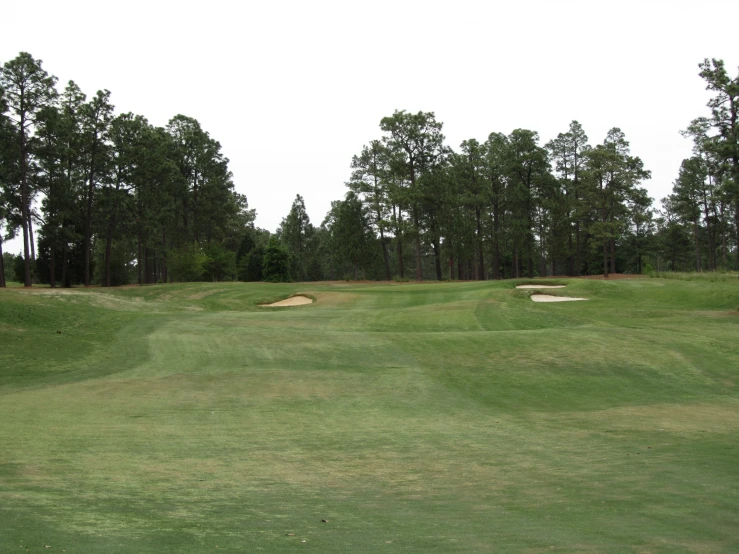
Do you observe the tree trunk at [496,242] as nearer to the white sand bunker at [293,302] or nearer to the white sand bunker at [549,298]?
the white sand bunker at [549,298]

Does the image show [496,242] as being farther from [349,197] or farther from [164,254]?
[164,254]

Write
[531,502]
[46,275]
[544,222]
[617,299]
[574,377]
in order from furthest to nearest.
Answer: [544,222] → [46,275] → [617,299] → [574,377] → [531,502]

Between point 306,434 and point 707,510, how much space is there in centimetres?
723

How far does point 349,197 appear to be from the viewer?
241ft

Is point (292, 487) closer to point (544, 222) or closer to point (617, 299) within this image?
→ point (617, 299)

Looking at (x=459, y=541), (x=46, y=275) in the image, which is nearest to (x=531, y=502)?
(x=459, y=541)

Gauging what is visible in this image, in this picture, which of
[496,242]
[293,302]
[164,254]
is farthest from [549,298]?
[164,254]

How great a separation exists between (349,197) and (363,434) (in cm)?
6246

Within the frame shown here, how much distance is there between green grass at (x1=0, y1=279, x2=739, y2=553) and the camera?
6699 millimetres

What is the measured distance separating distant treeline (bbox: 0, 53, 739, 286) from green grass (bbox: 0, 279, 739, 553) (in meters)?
24.5

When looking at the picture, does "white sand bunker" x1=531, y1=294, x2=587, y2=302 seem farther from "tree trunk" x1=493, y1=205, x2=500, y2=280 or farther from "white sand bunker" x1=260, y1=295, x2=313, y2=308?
"tree trunk" x1=493, y1=205, x2=500, y2=280

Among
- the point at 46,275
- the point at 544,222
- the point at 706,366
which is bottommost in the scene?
the point at 706,366

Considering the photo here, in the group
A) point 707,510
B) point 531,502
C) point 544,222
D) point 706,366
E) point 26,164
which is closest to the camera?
point 707,510

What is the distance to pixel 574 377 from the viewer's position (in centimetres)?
1938
